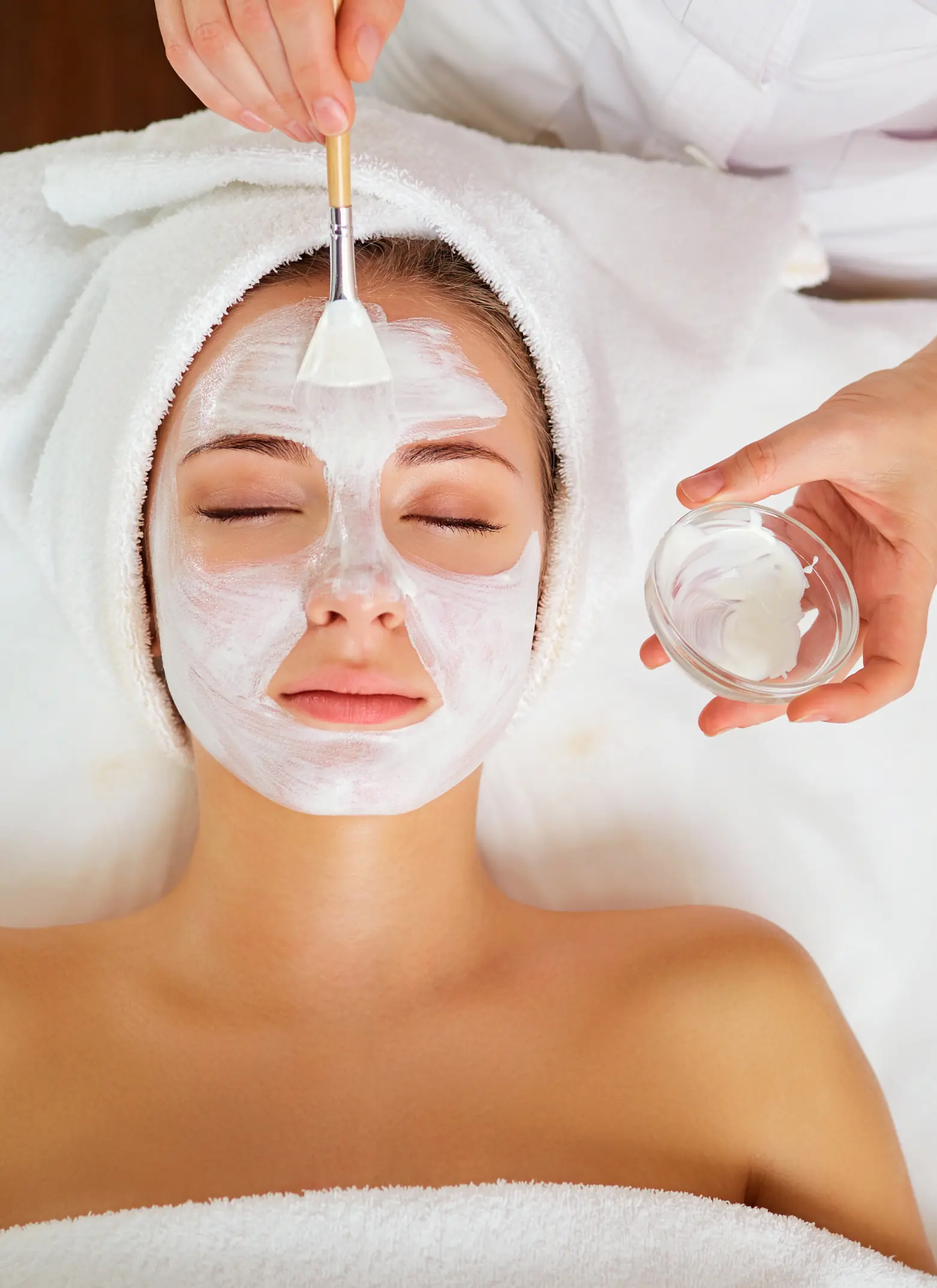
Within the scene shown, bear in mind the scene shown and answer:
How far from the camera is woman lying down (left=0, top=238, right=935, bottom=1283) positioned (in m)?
1.00

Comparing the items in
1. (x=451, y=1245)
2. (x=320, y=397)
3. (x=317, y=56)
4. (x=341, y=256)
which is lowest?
(x=451, y=1245)

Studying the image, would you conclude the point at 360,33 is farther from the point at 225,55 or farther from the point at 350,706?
the point at 350,706

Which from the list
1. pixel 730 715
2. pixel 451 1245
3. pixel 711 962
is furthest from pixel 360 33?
pixel 451 1245

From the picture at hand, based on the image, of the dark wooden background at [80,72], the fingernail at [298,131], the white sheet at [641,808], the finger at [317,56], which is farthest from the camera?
the dark wooden background at [80,72]

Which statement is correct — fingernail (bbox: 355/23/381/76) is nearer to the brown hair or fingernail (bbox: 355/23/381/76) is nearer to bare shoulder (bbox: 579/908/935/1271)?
the brown hair

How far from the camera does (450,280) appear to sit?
1.13 m

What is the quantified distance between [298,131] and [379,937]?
0.81 m

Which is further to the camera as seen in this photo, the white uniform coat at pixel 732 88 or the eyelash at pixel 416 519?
the white uniform coat at pixel 732 88

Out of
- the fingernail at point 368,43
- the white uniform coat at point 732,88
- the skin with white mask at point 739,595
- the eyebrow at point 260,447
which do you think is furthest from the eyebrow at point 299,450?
the white uniform coat at point 732,88

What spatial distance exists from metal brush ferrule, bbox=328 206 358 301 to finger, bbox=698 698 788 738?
54 cm

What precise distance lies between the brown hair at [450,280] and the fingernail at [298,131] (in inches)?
5.6

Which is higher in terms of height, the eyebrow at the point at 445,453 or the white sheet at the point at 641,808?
the eyebrow at the point at 445,453

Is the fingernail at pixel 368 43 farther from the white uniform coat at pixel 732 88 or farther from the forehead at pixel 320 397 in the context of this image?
the white uniform coat at pixel 732 88

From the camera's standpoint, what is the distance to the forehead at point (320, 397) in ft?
3.30
